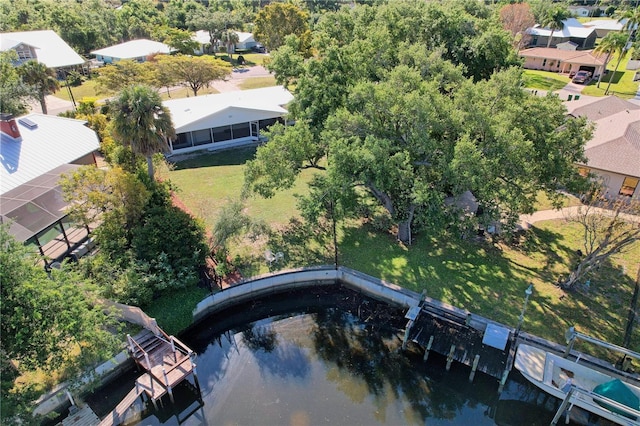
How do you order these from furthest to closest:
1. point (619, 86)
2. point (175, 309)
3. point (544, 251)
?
point (619, 86)
point (544, 251)
point (175, 309)

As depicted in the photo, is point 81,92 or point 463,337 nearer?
point 463,337

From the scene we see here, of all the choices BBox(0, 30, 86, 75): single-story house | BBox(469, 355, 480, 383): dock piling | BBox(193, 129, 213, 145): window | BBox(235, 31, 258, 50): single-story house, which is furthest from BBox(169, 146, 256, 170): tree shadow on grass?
BBox(235, 31, 258, 50): single-story house

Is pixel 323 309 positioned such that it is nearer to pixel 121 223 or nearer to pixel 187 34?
pixel 121 223

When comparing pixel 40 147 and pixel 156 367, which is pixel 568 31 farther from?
pixel 156 367

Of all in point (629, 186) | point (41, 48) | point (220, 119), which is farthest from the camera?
point (41, 48)

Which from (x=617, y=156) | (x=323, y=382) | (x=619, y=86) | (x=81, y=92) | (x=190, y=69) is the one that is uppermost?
(x=190, y=69)

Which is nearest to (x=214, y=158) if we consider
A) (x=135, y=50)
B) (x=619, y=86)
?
(x=135, y=50)
